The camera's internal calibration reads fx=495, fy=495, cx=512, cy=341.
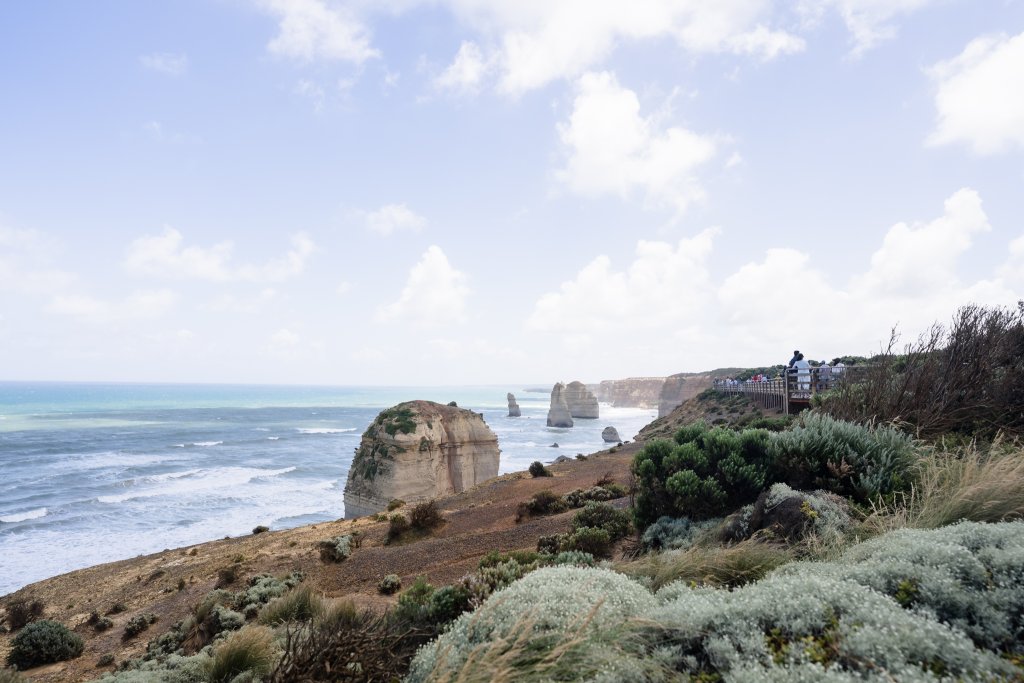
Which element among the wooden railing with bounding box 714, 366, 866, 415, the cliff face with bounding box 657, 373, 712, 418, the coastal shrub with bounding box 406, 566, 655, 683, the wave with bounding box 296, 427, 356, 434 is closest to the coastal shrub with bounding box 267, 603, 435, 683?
the coastal shrub with bounding box 406, 566, 655, 683

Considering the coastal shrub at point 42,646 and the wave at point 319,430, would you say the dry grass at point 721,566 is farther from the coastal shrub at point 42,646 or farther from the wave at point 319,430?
the wave at point 319,430

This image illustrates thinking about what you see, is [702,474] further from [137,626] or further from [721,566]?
[137,626]

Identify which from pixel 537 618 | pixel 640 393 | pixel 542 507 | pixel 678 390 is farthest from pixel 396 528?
pixel 640 393

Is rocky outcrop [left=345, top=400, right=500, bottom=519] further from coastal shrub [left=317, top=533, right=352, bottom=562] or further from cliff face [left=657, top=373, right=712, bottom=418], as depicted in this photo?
cliff face [left=657, top=373, right=712, bottom=418]

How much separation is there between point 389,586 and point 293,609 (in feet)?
9.45

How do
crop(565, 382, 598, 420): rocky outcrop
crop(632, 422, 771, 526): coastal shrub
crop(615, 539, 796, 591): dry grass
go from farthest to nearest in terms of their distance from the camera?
crop(565, 382, 598, 420): rocky outcrop < crop(632, 422, 771, 526): coastal shrub < crop(615, 539, 796, 591): dry grass

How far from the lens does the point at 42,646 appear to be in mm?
10859

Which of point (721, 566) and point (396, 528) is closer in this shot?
point (721, 566)

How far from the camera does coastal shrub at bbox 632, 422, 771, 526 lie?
8129mm

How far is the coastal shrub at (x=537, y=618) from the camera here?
3.51 m

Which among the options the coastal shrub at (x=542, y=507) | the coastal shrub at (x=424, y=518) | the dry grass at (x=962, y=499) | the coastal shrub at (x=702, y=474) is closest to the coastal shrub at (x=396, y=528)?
the coastal shrub at (x=424, y=518)

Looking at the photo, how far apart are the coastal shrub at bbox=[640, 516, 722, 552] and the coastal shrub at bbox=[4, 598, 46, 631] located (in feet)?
57.1

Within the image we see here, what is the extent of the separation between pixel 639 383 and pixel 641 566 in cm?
18727

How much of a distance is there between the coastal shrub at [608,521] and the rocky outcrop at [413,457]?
16641mm
